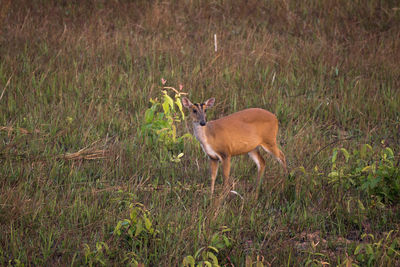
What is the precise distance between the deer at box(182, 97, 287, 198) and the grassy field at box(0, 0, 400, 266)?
0.76ft

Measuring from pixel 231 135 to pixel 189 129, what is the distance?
64.3 inches

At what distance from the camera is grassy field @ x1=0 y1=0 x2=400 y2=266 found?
15.6 ft

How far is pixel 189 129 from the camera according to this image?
780 cm

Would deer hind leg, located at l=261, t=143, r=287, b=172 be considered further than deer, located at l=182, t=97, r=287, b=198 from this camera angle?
Yes

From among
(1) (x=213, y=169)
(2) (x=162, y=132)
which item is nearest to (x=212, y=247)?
(1) (x=213, y=169)

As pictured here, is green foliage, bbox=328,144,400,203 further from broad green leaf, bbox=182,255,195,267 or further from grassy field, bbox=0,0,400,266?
broad green leaf, bbox=182,255,195,267

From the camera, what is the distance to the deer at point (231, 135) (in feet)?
20.2

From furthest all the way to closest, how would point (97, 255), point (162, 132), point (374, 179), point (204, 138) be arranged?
1. point (162, 132)
2. point (204, 138)
3. point (374, 179)
4. point (97, 255)

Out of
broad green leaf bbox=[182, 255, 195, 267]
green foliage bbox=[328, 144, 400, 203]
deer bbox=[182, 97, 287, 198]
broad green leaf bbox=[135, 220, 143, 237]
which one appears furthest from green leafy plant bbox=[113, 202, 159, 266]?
green foliage bbox=[328, 144, 400, 203]

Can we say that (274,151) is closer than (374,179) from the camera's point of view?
No

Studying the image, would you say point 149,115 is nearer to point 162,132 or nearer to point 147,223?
point 162,132

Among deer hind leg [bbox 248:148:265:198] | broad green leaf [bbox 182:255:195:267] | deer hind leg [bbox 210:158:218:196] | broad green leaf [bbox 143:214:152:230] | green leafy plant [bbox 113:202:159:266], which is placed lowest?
deer hind leg [bbox 248:148:265:198]

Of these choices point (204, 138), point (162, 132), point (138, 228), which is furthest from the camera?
point (162, 132)

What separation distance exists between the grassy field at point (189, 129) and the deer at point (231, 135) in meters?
0.23
